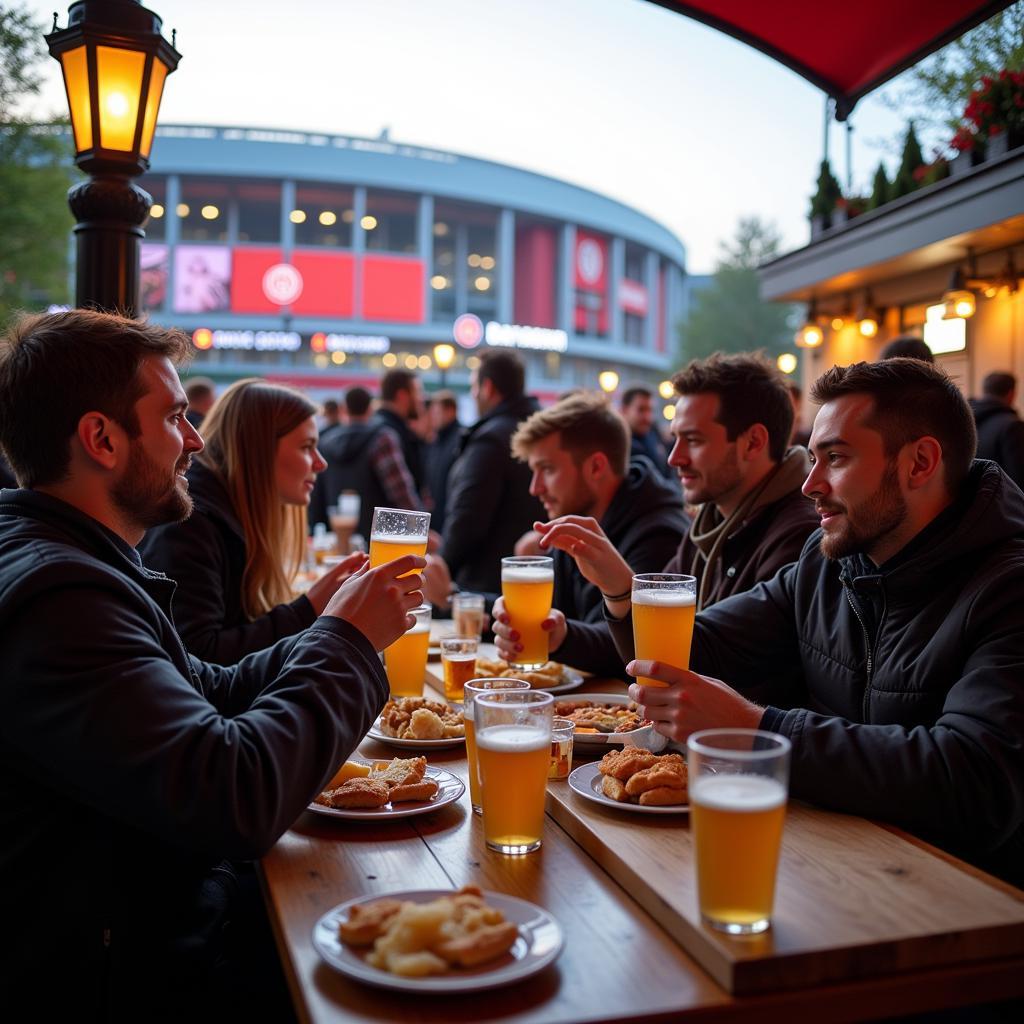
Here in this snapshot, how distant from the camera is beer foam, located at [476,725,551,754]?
1.55 m

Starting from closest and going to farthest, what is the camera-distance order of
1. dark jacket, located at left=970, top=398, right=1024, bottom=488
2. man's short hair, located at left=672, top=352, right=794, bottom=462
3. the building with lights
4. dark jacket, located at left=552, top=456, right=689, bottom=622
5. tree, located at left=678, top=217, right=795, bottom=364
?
man's short hair, located at left=672, top=352, right=794, bottom=462, dark jacket, located at left=552, top=456, right=689, bottom=622, dark jacket, located at left=970, top=398, right=1024, bottom=488, the building with lights, tree, located at left=678, top=217, right=795, bottom=364

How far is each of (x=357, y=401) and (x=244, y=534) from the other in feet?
16.1

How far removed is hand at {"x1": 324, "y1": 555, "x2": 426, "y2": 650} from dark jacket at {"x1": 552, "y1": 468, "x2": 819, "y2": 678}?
121 cm

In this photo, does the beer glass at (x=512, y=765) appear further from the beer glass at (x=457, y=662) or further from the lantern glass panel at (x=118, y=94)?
the lantern glass panel at (x=118, y=94)

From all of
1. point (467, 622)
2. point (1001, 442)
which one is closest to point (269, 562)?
point (467, 622)

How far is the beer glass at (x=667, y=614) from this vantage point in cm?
207

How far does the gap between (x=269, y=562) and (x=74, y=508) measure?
1559 mm

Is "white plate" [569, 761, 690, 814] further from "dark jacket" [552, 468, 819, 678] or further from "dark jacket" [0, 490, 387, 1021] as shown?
"dark jacket" [552, 468, 819, 678]

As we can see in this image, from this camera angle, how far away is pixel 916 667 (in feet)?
6.37

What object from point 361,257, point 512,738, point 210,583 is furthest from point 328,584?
point 361,257

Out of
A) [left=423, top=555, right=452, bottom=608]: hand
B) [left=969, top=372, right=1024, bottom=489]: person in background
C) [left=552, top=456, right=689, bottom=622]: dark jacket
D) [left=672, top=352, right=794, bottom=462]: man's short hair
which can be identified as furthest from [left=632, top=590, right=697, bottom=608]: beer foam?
[left=969, top=372, right=1024, bottom=489]: person in background

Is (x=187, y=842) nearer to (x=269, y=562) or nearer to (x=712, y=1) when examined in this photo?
(x=269, y=562)

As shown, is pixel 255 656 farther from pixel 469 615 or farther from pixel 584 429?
pixel 584 429

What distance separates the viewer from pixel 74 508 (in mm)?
1637
